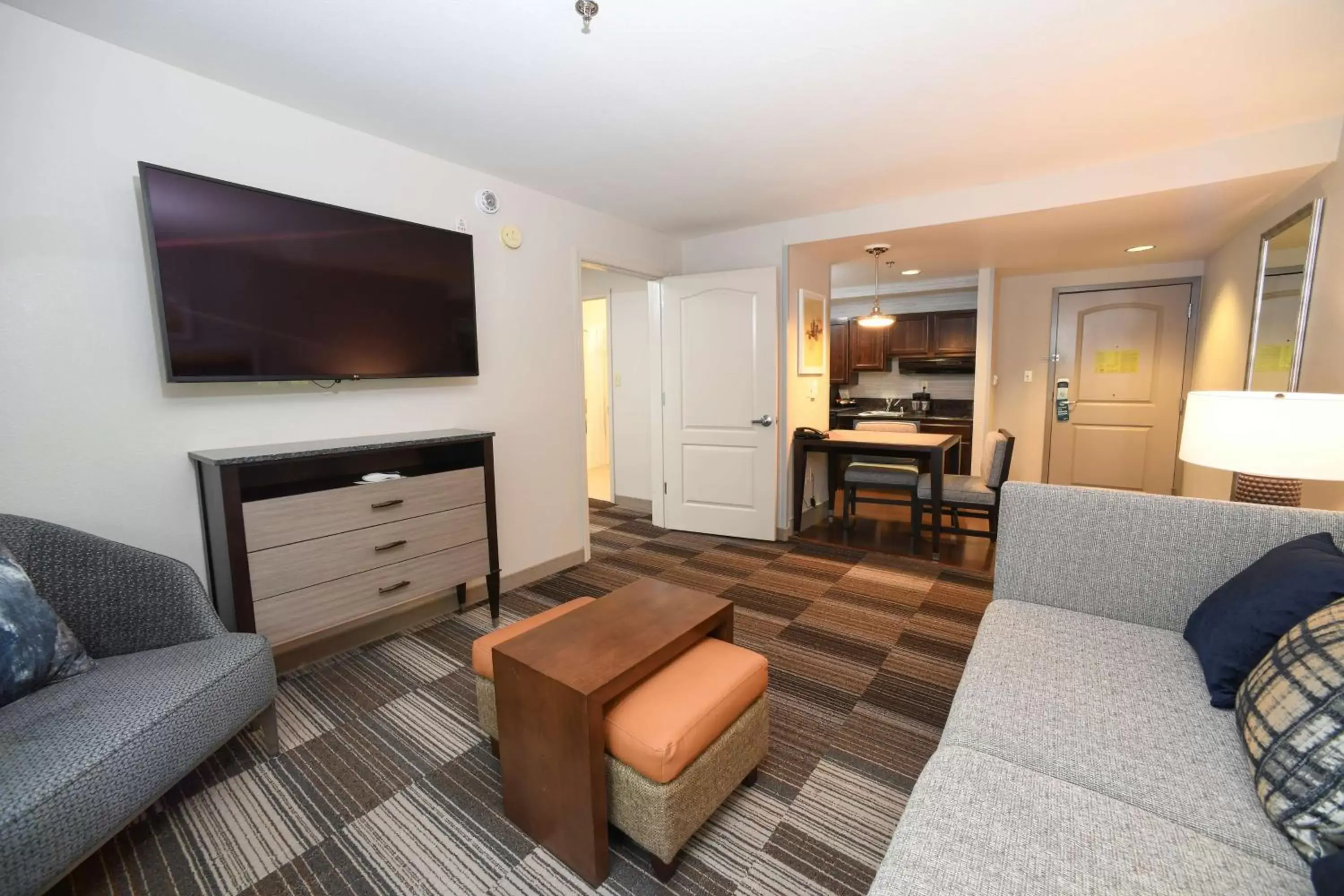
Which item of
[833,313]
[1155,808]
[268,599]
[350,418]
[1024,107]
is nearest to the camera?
[1155,808]

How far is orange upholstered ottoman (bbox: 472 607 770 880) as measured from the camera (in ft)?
4.37

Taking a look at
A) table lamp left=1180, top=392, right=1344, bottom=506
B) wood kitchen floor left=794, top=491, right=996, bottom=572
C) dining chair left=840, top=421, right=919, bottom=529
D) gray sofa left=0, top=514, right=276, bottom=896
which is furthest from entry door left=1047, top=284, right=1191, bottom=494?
gray sofa left=0, top=514, right=276, bottom=896

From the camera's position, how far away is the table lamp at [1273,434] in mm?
1548

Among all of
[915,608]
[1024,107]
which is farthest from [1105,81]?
[915,608]

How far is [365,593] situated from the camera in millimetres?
2336

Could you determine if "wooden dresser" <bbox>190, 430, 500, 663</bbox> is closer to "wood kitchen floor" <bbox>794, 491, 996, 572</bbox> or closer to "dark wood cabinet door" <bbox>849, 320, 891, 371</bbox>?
"wood kitchen floor" <bbox>794, 491, 996, 572</bbox>

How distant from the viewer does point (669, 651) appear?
1559 mm

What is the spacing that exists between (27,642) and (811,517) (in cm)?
419

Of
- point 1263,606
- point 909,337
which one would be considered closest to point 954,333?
point 909,337

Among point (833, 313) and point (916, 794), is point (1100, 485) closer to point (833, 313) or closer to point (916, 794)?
point (833, 313)

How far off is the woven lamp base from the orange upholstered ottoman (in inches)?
72.1

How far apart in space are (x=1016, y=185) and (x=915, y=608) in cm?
249

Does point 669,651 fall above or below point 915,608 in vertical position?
above

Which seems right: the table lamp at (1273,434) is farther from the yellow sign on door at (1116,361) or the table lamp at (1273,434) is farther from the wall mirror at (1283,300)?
the yellow sign on door at (1116,361)
